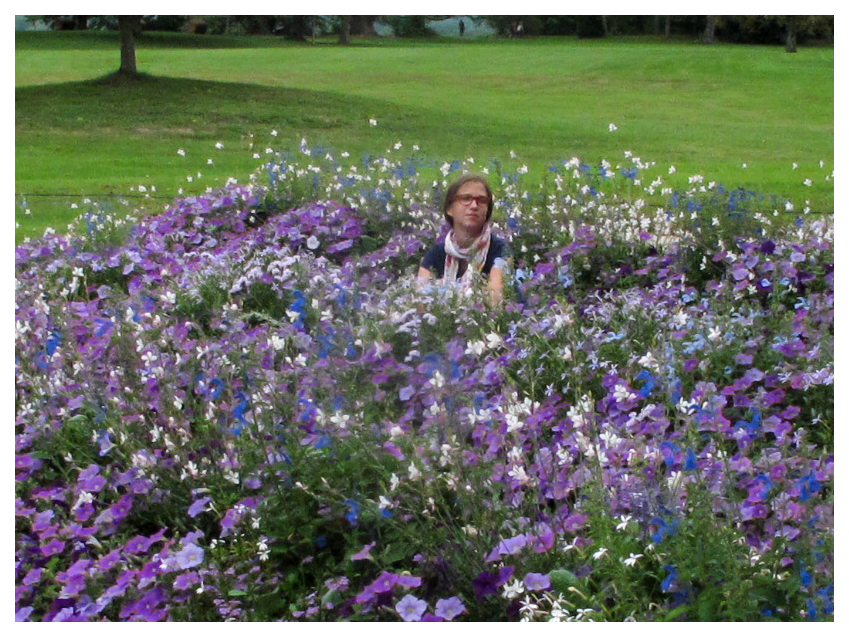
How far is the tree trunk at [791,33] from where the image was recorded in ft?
11.2

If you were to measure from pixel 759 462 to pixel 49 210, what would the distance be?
4518mm

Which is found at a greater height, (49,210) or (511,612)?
(49,210)

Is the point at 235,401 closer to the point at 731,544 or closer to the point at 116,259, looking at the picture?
the point at 731,544

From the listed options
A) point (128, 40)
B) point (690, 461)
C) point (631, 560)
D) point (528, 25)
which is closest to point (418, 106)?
point (528, 25)

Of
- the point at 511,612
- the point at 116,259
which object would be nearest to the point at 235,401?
the point at 511,612

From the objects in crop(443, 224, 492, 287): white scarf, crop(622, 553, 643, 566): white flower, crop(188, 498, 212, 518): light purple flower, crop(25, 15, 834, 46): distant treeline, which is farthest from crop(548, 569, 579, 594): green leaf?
crop(25, 15, 834, 46): distant treeline

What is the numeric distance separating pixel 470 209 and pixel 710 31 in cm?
139

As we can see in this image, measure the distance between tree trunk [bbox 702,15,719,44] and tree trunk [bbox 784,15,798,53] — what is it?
0.27m

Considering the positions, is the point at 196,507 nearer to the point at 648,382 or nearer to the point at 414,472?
the point at 414,472

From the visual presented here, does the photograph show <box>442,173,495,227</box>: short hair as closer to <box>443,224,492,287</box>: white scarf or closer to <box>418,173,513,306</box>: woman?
<box>418,173,513,306</box>: woman

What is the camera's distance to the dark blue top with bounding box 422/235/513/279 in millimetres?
4379

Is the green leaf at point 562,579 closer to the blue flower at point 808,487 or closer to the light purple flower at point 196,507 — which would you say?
the blue flower at point 808,487

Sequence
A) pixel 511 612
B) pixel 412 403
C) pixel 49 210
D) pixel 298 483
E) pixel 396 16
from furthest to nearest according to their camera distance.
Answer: pixel 49 210
pixel 396 16
pixel 412 403
pixel 298 483
pixel 511 612

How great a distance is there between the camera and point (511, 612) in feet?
7.49
